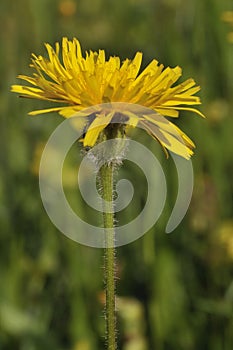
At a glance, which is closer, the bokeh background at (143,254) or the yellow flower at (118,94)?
the yellow flower at (118,94)

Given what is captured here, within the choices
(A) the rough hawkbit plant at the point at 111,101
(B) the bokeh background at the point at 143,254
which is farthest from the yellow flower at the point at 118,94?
(B) the bokeh background at the point at 143,254

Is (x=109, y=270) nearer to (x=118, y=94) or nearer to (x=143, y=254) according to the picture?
(x=118, y=94)

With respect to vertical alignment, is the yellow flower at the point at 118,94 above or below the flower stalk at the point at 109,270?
above

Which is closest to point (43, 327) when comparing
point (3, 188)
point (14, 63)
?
point (3, 188)

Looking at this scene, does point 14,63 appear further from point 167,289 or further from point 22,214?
point 167,289

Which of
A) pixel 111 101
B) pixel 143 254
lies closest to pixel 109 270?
pixel 111 101

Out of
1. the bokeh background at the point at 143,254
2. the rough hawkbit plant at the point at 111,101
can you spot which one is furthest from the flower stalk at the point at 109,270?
the bokeh background at the point at 143,254

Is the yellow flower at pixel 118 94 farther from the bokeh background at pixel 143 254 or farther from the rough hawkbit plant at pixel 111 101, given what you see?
the bokeh background at pixel 143 254

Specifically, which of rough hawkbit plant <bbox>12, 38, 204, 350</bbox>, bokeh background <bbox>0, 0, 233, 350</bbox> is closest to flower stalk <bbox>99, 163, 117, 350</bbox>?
rough hawkbit plant <bbox>12, 38, 204, 350</bbox>

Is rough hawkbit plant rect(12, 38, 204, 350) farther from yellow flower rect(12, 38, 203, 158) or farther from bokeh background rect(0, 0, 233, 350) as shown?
bokeh background rect(0, 0, 233, 350)
